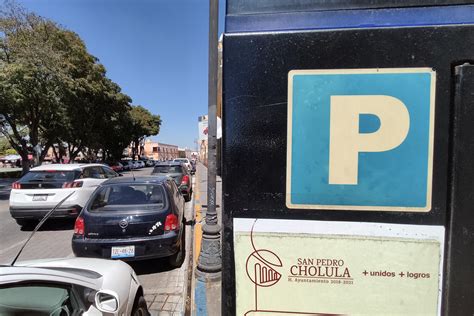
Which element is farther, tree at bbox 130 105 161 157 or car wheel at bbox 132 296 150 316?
tree at bbox 130 105 161 157

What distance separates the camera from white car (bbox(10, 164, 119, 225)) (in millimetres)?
8742

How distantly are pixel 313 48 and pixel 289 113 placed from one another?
0.87ft

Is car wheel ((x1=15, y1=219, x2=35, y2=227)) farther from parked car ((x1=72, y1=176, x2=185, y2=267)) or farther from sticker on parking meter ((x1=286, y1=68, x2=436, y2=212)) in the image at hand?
sticker on parking meter ((x1=286, y1=68, x2=436, y2=212))

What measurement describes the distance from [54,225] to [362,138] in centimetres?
997

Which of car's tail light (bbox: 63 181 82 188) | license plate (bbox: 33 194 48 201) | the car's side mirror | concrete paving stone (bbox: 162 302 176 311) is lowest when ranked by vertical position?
concrete paving stone (bbox: 162 302 176 311)

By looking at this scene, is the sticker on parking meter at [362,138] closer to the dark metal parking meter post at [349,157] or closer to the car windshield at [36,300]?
the dark metal parking meter post at [349,157]

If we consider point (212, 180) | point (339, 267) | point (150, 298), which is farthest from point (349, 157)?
point (212, 180)

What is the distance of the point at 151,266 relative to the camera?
5.94 m

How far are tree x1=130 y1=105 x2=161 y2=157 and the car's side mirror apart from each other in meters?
50.0

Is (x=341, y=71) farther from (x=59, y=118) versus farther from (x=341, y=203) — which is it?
(x=59, y=118)

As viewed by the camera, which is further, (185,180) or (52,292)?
(185,180)

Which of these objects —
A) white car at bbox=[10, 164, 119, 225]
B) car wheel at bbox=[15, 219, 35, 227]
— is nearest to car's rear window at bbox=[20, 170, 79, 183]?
white car at bbox=[10, 164, 119, 225]

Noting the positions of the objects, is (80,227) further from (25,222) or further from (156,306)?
(25,222)

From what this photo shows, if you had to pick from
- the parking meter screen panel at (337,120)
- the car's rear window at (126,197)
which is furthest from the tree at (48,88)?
the parking meter screen panel at (337,120)
